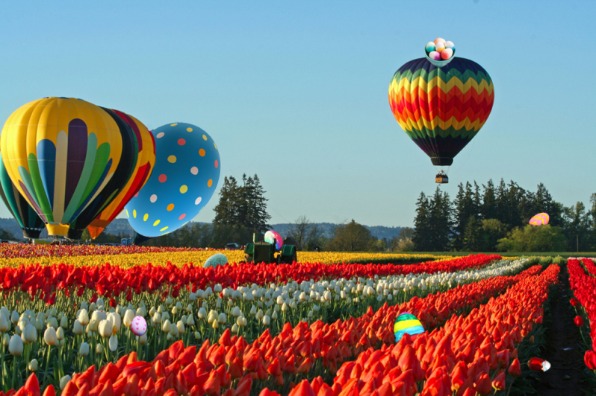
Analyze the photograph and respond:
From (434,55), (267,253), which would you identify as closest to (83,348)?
(267,253)

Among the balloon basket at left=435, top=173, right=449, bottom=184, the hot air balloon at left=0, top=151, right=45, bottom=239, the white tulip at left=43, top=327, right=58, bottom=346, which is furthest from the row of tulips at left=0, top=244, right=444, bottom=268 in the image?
the white tulip at left=43, top=327, right=58, bottom=346

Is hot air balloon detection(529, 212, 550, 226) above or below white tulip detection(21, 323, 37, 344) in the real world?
above

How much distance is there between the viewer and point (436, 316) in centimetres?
962

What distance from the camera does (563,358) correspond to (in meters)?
13.2

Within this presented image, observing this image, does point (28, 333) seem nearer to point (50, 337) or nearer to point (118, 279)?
point (50, 337)

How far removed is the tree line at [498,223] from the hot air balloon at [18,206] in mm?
73397

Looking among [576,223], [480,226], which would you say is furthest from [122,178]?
[576,223]

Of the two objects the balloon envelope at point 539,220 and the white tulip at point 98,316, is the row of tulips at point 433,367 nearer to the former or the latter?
the white tulip at point 98,316

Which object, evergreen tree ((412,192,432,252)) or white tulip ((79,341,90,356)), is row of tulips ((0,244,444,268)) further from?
evergreen tree ((412,192,432,252))

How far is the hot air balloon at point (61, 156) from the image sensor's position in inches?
1266

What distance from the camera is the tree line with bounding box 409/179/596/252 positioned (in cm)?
10176

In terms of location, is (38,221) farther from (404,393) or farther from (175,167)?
(404,393)

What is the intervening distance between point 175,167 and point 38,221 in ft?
25.2

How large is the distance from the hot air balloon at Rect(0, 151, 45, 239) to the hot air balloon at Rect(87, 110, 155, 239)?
9.09 feet
